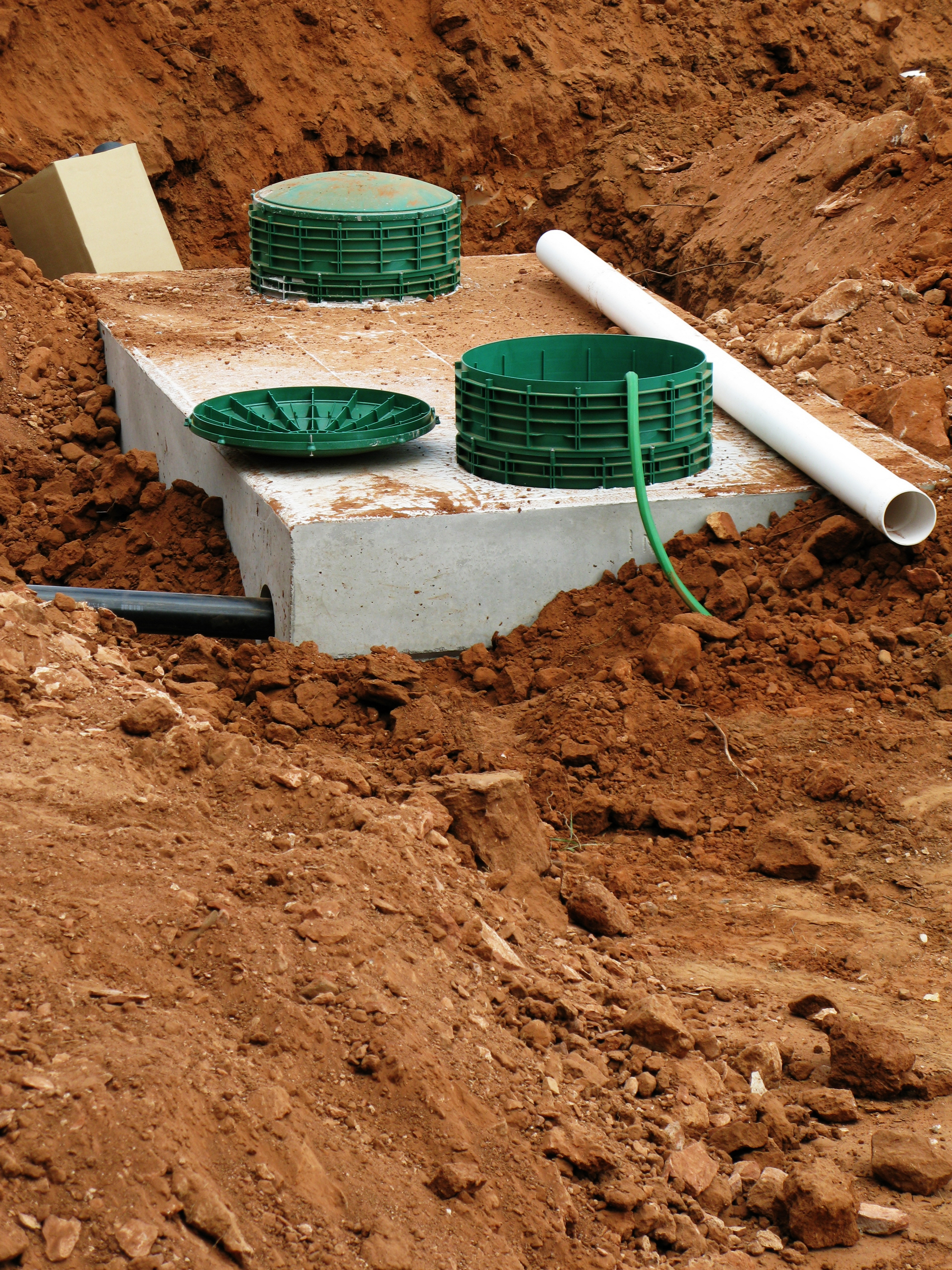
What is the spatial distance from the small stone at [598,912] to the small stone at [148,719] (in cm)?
124

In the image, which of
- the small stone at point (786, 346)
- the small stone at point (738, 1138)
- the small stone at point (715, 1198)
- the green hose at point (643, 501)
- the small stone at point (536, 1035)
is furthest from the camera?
the small stone at point (786, 346)

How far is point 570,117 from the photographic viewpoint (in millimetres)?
12414

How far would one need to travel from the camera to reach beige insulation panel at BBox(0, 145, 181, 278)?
28.8 ft

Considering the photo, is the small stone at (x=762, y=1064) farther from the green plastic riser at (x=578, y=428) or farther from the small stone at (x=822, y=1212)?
the green plastic riser at (x=578, y=428)

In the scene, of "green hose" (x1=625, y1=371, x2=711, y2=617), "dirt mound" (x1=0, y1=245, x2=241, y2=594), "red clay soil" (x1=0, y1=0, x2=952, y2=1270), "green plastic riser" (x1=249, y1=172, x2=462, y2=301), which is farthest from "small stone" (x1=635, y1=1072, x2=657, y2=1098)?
"green plastic riser" (x1=249, y1=172, x2=462, y2=301)

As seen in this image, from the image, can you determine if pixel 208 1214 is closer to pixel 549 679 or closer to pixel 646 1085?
pixel 646 1085

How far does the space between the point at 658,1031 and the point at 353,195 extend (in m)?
6.19

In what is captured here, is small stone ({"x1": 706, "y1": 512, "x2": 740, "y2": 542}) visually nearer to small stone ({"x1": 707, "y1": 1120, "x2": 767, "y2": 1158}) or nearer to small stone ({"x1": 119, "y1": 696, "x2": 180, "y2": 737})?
small stone ({"x1": 119, "y1": 696, "x2": 180, "y2": 737})

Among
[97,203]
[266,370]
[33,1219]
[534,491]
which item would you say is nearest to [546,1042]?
[33,1219]

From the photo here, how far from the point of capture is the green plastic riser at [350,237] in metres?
7.95

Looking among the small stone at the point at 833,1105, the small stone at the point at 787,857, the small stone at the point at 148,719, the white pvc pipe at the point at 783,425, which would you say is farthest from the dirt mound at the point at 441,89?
the small stone at the point at 833,1105

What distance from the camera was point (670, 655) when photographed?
488 cm

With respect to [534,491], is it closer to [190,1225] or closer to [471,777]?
[471,777]

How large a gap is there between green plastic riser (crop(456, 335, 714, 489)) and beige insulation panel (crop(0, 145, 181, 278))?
13.8 ft
